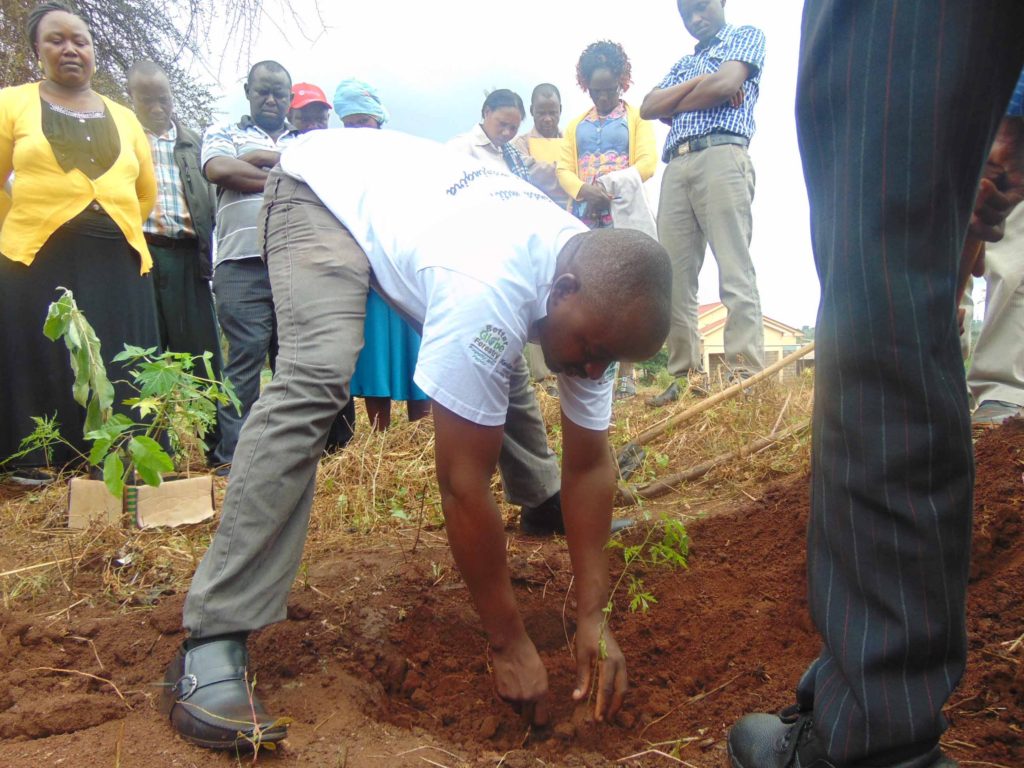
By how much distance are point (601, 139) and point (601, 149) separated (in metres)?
0.06

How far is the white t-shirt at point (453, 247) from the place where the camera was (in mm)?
1531

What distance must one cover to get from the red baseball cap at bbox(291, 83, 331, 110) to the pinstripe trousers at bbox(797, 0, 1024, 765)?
3.65m

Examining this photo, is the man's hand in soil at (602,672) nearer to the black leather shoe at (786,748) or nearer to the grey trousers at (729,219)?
the black leather shoe at (786,748)

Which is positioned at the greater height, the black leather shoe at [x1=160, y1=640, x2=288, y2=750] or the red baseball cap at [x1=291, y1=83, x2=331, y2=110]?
the red baseball cap at [x1=291, y1=83, x2=331, y2=110]

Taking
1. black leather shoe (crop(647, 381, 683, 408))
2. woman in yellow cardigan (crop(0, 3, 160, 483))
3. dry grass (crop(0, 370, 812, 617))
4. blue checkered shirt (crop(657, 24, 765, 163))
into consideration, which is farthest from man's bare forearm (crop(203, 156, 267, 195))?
black leather shoe (crop(647, 381, 683, 408))

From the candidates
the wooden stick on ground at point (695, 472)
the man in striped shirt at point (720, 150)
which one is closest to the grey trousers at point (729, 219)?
the man in striped shirt at point (720, 150)

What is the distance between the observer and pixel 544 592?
93.5 inches

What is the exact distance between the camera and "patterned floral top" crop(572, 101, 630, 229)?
469cm

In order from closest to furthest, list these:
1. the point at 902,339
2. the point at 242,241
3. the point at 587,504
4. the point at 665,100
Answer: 1. the point at 902,339
2. the point at 587,504
3. the point at 242,241
4. the point at 665,100

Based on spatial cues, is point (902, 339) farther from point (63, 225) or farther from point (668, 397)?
point (63, 225)

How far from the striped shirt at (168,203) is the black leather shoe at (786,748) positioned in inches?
147

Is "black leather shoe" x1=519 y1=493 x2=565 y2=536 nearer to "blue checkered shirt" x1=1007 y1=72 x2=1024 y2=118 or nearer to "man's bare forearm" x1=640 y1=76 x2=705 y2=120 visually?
"blue checkered shirt" x1=1007 y1=72 x2=1024 y2=118

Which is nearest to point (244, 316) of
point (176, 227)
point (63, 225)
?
point (176, 227)

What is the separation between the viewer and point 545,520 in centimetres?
276
